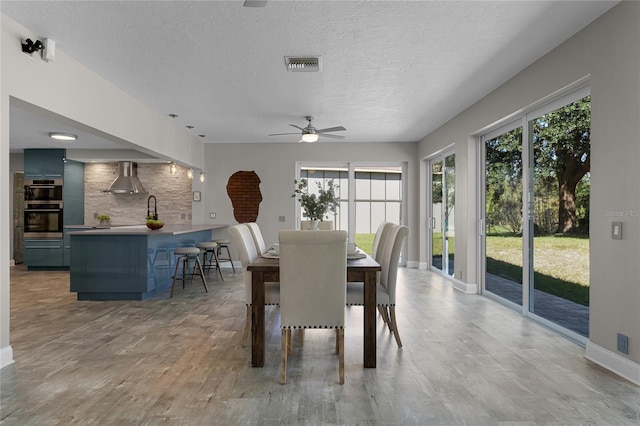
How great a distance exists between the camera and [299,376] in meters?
2.55

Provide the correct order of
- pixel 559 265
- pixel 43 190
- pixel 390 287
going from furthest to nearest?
pixel 43 190 < pixel 559 265 < pixel 390 287

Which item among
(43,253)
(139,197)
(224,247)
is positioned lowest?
(43,253)

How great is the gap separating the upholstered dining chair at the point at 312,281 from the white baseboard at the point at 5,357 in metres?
2.02

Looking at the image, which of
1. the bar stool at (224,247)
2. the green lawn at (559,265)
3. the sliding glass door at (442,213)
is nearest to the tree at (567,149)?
the green lawn at (559,265)

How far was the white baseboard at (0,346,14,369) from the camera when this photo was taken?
8.82 ft

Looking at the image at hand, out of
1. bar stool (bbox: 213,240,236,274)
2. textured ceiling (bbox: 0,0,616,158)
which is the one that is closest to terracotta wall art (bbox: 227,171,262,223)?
bar stool (bbox: 213,240,236,274)

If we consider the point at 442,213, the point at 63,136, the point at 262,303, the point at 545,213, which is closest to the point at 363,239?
the point at 442,213

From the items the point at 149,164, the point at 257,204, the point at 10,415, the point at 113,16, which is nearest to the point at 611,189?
Result: the point at 113,16

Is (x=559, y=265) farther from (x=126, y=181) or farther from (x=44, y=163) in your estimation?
(x=44, y=163)

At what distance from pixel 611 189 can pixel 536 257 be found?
135 cm

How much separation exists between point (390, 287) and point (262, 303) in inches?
43.3

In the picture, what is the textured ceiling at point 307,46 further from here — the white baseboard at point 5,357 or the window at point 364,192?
the window at point 364,192

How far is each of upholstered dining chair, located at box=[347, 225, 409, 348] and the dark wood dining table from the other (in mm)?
248

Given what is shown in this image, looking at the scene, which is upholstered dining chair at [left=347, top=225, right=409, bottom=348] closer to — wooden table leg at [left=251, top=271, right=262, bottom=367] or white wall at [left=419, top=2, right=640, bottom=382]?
Result: wooden table leg at [left=251, top=271, right=262, bottom=367]
